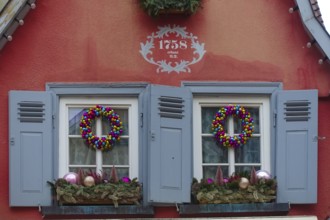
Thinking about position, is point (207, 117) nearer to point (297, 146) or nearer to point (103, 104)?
point (297, 146)

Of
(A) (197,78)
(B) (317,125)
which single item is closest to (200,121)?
(A) (197,78)

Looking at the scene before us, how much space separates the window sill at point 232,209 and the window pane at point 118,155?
0.87 m

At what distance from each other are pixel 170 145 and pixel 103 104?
2.98 ft

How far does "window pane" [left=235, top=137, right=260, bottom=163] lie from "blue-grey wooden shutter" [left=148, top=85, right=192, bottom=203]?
619mm

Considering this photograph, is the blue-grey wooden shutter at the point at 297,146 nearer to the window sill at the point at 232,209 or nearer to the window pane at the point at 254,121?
the window sill at the point at 232,209

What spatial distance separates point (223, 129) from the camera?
12477 millimetres

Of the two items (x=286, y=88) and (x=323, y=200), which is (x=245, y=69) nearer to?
(x=286, y=88)

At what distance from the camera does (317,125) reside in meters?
12.4

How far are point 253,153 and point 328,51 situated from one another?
141cm

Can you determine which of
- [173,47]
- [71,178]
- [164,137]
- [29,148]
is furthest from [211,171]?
[29,148]

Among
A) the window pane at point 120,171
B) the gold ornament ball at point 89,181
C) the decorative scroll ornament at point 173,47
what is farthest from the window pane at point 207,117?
the gold ornament ball at point 89,181

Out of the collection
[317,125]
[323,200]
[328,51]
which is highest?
[328,51]

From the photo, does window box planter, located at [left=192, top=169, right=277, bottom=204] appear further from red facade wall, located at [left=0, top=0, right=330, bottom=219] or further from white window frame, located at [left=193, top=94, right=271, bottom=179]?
red facade wall, located at [left=0, top=0, right=330, bottom=219]

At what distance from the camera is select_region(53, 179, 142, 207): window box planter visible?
12.0 metres
